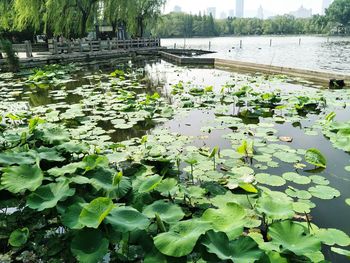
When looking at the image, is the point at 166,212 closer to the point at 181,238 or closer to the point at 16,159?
the point at 181,238

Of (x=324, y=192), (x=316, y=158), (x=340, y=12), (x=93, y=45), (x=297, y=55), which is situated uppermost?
(x=340, y=12)

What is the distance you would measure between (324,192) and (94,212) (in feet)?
7.02

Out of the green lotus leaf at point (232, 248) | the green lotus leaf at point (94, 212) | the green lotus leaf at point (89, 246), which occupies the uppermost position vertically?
the green lotus leaf at point (94, 212)

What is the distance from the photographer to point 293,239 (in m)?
1.78

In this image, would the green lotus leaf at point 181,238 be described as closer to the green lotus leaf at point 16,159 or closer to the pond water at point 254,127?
the pond water at point 254,127

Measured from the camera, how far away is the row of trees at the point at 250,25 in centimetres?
7806

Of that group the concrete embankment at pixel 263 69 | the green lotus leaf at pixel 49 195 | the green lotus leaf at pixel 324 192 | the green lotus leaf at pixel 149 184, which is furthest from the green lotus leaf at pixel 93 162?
the concrete embankment at pixel 263 69

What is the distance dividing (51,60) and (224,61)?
30.5ft

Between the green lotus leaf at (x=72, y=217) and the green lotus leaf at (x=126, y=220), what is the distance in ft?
0.65

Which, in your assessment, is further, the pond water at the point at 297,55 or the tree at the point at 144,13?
the tree at the point at 144,13

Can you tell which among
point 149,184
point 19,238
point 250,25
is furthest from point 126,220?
point 250,25

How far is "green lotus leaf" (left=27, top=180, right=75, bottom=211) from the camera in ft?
6.75

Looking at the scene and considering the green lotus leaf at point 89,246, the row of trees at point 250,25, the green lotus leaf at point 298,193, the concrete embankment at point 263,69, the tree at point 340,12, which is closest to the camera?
the green lotus leaf at point 89,246

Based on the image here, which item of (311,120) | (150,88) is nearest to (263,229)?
(311,120)
